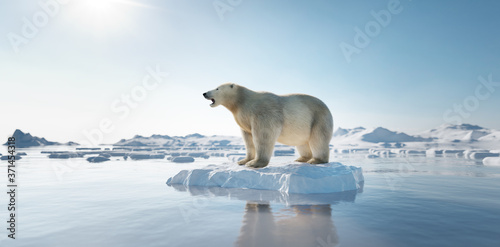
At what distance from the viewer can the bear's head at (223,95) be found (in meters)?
6.46

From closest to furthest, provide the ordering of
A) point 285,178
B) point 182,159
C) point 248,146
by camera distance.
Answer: point 285,178, point 248,146, point 182,159

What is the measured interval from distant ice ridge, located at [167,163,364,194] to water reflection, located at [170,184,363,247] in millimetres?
246

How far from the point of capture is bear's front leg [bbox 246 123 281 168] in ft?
20.2

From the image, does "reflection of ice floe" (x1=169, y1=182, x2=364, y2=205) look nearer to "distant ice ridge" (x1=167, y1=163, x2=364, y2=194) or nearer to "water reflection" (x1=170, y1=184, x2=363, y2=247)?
"water reflection" (x1=170, y1=184, x2=363, y2=247)

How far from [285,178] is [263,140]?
101 centimetres

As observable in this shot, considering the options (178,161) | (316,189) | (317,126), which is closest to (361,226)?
(316,189)

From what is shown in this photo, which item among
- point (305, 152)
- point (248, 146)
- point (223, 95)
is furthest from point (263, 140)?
point (305, 152)

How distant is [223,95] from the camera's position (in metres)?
6.54

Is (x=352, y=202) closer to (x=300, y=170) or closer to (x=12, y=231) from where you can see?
(x=300, y=170)

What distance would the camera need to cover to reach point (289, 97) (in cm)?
684

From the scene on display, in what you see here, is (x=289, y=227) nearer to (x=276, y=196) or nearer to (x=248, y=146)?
(x=276, y=196)

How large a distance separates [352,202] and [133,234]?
3763 millimetres

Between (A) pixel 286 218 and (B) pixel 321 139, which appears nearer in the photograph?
(A) pixel 286 218

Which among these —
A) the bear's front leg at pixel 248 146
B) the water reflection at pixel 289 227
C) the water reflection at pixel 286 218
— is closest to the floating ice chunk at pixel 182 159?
the bear's front leg at pixel 248 146
